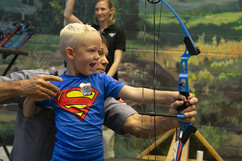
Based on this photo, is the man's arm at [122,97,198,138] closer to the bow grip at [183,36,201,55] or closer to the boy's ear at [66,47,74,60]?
the bow grip at [183,36,201,55]

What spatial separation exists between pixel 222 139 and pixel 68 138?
2242 mm

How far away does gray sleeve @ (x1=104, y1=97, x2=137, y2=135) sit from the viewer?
1425 millimetres

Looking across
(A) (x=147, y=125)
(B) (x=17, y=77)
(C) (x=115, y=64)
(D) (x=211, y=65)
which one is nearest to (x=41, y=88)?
(B) (x=17, y=77)

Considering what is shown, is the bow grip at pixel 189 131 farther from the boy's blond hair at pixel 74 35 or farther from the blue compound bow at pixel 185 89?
the boy's blond hair at pixel 74 35

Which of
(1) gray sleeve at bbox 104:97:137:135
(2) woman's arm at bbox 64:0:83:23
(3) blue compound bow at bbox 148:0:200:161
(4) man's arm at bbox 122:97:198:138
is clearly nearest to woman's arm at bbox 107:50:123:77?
(2) woman's arm at bbox 64:0:83:23

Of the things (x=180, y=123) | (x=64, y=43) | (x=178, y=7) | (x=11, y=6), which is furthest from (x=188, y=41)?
(x=11, y=6)

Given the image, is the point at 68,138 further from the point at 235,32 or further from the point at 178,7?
the point at 235,32

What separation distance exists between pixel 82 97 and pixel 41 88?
153 millimetres

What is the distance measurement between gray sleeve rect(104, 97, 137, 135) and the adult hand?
39 centimetres

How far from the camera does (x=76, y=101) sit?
45.9 inches

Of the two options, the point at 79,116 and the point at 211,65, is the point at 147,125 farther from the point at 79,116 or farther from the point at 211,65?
the point at 211,65

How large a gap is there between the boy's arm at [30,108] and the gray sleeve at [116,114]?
32 centimetres

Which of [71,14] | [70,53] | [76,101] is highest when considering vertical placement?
[71,14]

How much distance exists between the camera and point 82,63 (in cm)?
117
